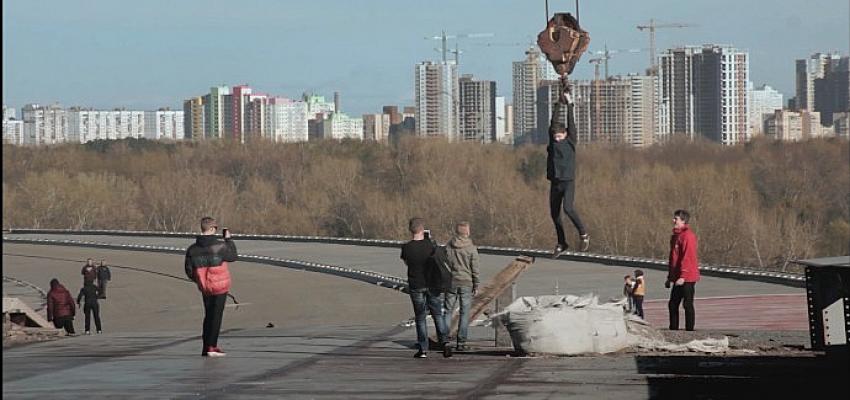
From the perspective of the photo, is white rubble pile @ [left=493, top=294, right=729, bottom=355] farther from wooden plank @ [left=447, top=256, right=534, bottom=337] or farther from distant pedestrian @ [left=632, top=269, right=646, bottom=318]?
distant pedestrian @ [left=632, top=269, right=646, bottom=318]

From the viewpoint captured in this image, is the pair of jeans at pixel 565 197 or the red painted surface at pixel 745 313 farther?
the red painted surface at pixel 745 313

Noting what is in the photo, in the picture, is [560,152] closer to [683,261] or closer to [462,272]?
[462,272]

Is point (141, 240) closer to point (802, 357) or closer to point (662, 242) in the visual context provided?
point (662, 242)

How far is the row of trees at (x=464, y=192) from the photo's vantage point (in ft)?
304

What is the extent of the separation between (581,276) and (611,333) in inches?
1204

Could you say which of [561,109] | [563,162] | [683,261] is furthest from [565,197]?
[683,261]

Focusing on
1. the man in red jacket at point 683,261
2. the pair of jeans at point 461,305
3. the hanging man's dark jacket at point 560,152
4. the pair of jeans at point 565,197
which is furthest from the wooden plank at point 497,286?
the hanging man's dark jacket at point 560,152

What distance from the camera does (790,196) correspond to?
10419 centimetres

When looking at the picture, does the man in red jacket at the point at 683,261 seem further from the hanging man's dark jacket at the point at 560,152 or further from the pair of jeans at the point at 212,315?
the pair of jeans at the point at 212,315

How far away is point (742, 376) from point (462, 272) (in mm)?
4450

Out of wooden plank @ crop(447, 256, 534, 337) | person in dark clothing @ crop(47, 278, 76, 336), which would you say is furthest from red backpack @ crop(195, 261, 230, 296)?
person in dark clothing @ crop(47, 278, 76, 336)

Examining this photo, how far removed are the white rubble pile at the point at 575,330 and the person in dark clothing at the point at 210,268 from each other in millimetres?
3414

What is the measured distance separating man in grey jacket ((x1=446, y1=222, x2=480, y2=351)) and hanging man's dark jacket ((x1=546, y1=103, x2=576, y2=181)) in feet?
6.63

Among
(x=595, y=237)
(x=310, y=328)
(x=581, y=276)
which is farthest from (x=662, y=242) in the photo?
(x=310, y=328)
